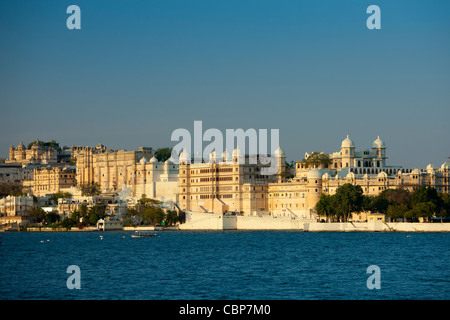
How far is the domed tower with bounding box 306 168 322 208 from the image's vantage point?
392 feet

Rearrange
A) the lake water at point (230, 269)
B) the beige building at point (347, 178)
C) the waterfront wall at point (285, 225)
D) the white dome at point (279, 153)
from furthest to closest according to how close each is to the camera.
Answer: the white dome at point (279, 153)
the beige building at point (347, 178)
the waterfront wall at point (285, 225)
the lake water at point (230, 269)

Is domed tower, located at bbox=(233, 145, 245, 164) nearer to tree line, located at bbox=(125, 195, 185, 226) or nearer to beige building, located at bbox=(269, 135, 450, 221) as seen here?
beige building, located at bbox=(269, 135, 450, 221)

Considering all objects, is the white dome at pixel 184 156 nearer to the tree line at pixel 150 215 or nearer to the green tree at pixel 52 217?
the tree line at pixel 150 215

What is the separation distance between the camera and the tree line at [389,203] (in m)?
104

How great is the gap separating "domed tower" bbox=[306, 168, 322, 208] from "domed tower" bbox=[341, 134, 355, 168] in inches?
394

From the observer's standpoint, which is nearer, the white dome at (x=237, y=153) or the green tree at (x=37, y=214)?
the white dome at (x=237, y=153)

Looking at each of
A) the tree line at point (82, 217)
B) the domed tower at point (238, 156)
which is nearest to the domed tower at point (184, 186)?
the domed tower at point (238, 156)

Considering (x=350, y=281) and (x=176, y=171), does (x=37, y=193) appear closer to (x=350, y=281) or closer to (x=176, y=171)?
(x=176, y=171)

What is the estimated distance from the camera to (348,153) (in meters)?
129

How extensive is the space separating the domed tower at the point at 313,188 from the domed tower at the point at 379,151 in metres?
13.5

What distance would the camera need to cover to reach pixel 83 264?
193ft

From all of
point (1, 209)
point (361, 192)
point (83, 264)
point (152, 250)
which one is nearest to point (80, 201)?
point (1, 209)

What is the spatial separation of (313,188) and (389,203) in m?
13.6
